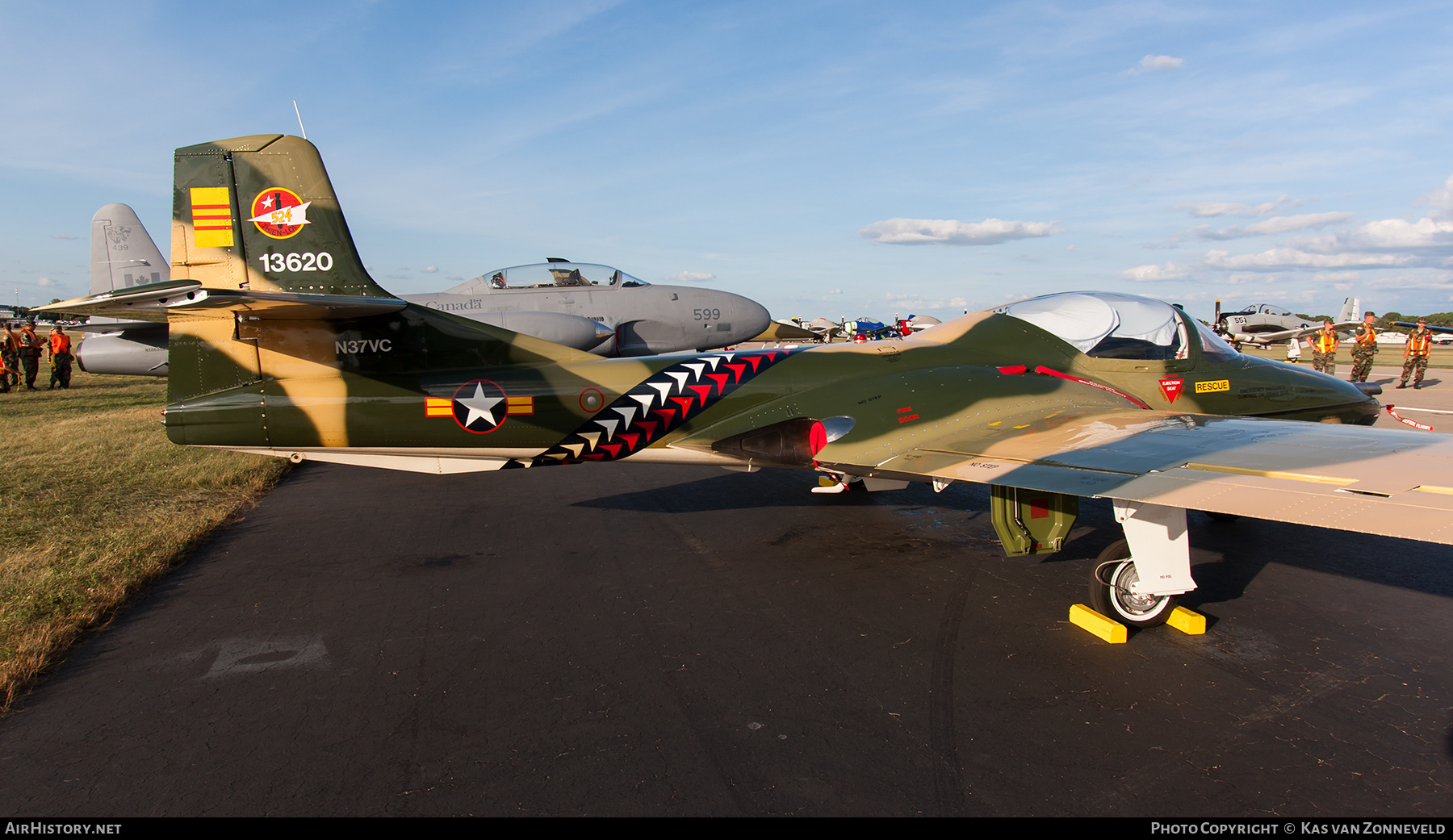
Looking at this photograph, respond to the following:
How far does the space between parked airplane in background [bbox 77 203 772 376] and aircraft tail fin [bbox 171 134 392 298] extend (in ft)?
15.4

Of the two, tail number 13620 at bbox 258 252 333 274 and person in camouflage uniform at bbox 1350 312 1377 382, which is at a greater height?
tail number 13620 at bbox 258 252 333 274

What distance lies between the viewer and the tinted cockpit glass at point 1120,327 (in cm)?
679

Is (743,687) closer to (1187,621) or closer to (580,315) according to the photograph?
(1187,621)

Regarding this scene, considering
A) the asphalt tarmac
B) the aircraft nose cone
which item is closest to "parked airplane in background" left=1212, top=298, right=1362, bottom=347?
the aircraft nose cone

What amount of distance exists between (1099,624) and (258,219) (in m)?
7.16

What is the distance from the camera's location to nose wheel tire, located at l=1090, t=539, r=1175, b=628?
4449 mm

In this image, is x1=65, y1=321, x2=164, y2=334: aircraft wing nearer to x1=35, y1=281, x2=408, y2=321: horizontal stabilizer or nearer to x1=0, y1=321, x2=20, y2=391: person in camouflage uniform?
x1=35, y1=281, x2=408, y2=321: horizontal stabilizer

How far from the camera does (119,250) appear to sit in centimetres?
1719

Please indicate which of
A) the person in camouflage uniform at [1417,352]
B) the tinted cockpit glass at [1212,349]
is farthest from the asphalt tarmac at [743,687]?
the person in camouflage uniform at [1417,352]

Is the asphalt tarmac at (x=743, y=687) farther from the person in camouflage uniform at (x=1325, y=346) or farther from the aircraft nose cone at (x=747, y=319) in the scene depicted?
the person in camouflage uniform at (x=1325, y=346)

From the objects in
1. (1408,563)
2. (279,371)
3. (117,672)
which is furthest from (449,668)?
(1408,563)

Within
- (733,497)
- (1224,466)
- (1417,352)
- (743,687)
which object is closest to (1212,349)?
(1224,466)

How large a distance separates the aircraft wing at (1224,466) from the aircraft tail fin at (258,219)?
4776 mm

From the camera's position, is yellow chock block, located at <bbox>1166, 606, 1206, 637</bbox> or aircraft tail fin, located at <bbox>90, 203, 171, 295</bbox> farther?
aircraft tail fin, located at <bbox>90, 203, 171, 295</bbox>
